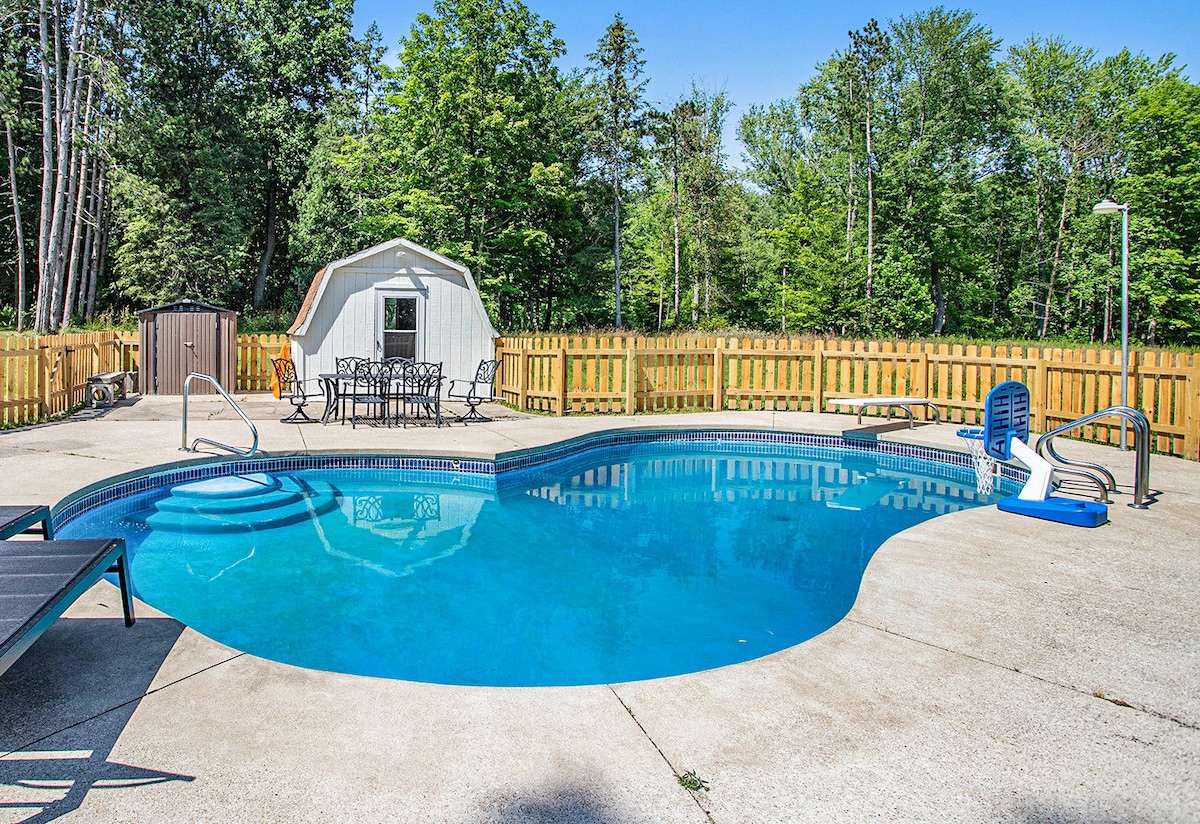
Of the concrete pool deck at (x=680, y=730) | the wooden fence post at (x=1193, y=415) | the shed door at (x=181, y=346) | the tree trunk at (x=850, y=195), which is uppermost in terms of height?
the tree trunk at (x=850, y=195)

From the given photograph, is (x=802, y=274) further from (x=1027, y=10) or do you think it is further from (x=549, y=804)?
(x=549, y=804)

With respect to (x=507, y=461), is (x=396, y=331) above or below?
above

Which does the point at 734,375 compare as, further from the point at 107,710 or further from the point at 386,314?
the point at 107,710

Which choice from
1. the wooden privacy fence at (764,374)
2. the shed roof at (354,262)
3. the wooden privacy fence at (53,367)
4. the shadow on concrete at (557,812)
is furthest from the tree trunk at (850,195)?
the shadow on concrete at (557,812)

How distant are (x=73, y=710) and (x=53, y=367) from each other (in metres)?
10.2

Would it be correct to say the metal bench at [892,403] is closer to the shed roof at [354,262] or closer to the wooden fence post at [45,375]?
the shed roof at [354,262]

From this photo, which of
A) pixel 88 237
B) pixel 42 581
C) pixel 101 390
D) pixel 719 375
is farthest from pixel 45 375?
pixel 88 237

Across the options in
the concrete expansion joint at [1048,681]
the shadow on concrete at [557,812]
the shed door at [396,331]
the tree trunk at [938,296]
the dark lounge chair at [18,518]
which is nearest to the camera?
the shadow on concrete at [557,812]

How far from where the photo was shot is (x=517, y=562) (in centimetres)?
595

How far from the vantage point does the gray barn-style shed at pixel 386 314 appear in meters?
13.9

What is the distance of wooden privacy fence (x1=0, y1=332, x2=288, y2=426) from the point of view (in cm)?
991

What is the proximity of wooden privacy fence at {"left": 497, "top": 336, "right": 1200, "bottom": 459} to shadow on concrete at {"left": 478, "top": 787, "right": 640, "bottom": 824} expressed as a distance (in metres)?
10.1

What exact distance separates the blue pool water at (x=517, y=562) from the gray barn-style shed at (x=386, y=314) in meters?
5.90

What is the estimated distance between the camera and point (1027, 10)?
2950 cm
